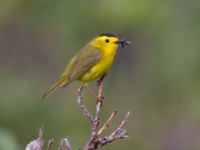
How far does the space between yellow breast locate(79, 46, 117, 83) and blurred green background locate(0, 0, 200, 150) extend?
85 centimetres

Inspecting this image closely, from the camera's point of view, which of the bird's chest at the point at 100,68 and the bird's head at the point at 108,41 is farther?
the bird's head at the point at 108,41

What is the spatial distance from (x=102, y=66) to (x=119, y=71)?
340 centimetres

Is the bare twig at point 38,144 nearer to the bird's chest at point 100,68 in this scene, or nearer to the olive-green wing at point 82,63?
the bird's chest at point 100,68

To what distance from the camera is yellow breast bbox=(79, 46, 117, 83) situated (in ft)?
19.0

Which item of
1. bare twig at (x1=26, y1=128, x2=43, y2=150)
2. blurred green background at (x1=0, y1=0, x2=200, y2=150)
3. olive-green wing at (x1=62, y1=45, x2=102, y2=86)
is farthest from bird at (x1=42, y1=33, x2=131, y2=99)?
bare twig at (x1=26, y1=128, x2=43, y2=150)

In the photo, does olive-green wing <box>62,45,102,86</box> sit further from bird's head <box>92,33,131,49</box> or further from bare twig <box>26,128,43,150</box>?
bare twig <box>26,128,43,150</box>

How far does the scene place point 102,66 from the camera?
230 inches

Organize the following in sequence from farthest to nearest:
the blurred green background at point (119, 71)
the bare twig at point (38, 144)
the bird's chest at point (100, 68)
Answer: the blurred green background at point (119, 71) < the bird's chest at point (100, 68) < the bare twig at point (38, 144)

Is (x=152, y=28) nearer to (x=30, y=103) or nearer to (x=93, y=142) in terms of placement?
(x=30, y=103)

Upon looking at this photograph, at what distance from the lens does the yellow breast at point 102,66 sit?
5805mm

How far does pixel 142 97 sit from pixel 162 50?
1543 millimetres

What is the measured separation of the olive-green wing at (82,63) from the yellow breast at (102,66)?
4 cm

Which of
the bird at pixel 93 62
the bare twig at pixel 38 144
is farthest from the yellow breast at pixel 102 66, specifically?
the bare twig at pixel 38 144

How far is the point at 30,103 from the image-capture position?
776 cm
